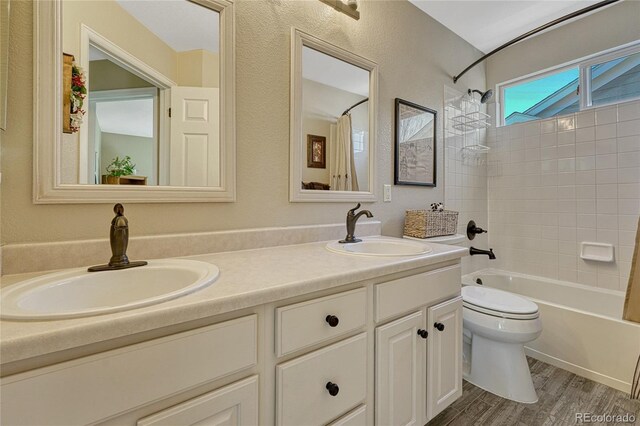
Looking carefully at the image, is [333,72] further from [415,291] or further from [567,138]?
[567,138]

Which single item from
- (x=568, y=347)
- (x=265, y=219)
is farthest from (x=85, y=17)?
(x=568, y=347)

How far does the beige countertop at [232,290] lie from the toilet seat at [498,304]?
552 mm

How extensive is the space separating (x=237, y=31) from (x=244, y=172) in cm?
61

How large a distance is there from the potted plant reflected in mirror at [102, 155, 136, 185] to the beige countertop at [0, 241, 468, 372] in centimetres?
36

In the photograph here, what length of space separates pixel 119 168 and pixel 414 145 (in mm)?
1727

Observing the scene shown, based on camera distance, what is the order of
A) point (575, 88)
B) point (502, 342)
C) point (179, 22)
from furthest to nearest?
point (575, 88), point (502, 342), point (179, 22)

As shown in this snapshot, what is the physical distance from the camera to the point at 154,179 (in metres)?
1.09

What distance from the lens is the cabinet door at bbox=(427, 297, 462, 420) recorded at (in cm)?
125

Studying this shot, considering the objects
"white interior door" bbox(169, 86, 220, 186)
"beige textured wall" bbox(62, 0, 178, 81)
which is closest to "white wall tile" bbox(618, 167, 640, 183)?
"white interior door" bbox(169, 86, 220, 186)

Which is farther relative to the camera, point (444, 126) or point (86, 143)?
point (444, 126)

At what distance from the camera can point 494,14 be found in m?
2.13

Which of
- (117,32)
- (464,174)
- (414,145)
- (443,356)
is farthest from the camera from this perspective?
(464,174)

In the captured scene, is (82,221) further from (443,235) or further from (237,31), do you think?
(443,235)
